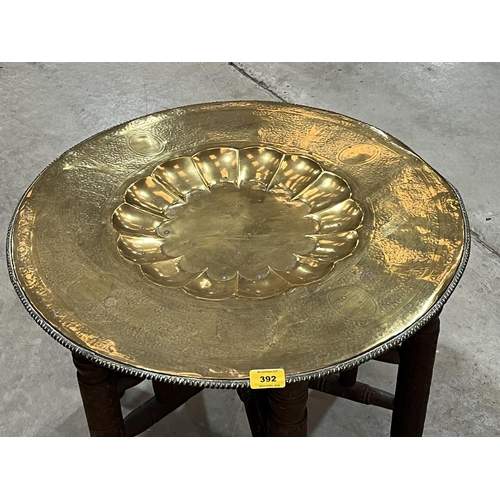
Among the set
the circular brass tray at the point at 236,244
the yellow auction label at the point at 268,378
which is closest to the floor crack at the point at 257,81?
the circular brass tray at the point at 236,244

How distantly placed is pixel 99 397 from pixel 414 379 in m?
0.86

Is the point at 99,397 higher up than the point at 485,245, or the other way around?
the point at 99,397

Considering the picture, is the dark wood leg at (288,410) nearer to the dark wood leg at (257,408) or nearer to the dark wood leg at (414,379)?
the dark wood leg at (257,408)

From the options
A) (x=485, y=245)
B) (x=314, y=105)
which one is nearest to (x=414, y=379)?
(x=485, y=245)

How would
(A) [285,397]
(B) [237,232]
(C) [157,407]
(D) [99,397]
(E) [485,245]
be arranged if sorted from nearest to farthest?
(A) [285,397] < (D) [99,397] < (B) [237,232] < (C) [157,407] < (E) [485,245]

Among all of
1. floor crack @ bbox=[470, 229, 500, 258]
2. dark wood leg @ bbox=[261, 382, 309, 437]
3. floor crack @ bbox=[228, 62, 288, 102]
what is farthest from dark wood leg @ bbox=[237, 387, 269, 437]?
floor crack @ bbox=[228, 62, 288, 102]

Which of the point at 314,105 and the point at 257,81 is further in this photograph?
the point at 257,81

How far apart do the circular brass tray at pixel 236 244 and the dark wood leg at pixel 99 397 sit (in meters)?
0.21

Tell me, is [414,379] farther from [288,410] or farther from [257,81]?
[257,81]

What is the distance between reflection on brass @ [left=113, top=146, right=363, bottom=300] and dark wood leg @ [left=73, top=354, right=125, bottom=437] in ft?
0.89

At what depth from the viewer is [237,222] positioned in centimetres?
203

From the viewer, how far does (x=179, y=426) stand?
2.58 m

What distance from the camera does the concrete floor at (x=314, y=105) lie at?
2613 mm

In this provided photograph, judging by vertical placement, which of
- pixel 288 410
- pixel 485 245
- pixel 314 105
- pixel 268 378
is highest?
pixel 268 378
